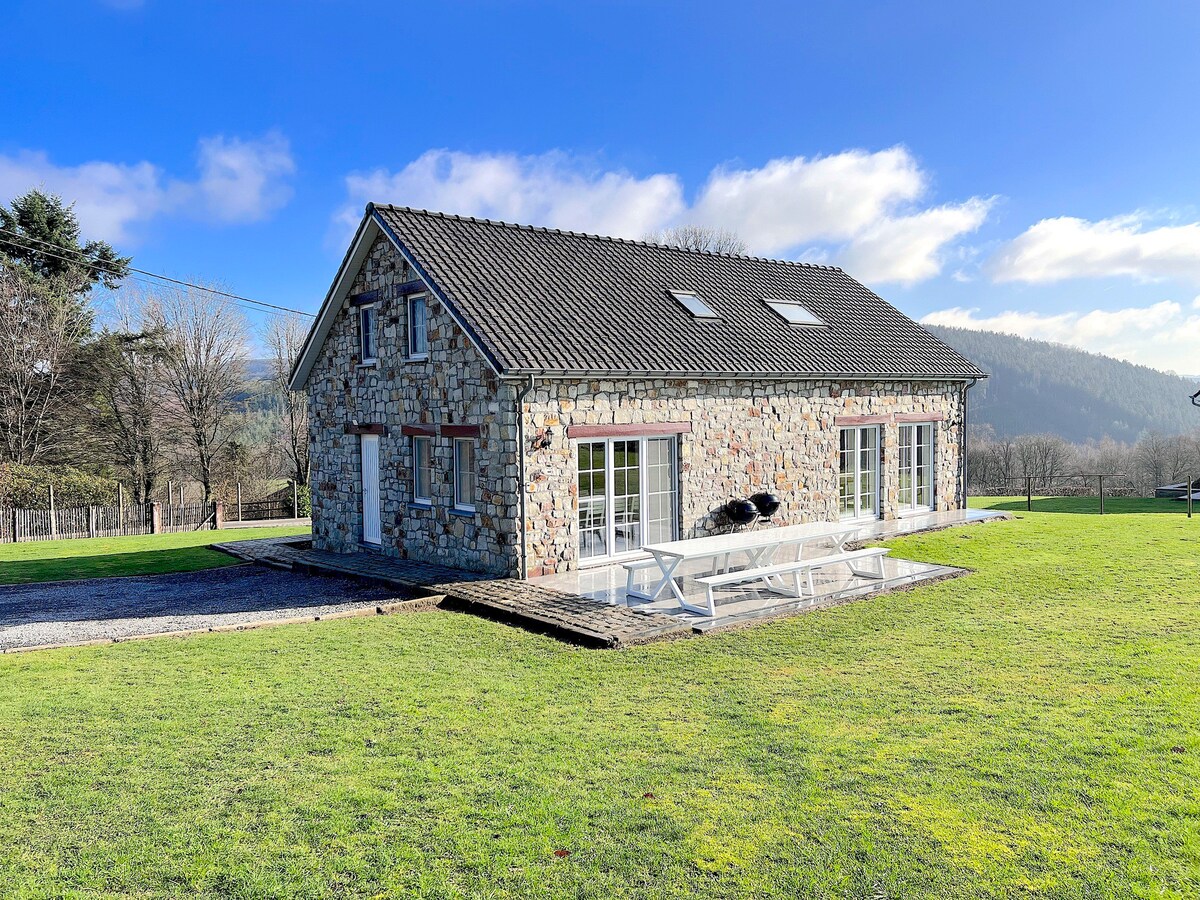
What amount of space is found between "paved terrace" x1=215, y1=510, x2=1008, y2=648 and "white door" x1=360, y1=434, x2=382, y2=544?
816 mm

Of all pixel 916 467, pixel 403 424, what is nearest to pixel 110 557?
pixel 403 424

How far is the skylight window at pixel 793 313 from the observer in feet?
58.3

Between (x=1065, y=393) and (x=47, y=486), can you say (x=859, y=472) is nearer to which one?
(x=47, y=486)

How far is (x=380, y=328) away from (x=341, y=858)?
11.9m

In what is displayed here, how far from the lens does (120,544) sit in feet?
68.9

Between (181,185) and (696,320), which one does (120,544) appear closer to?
(696,320)

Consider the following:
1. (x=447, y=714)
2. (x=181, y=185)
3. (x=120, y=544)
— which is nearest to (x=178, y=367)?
(x=181, y=185)

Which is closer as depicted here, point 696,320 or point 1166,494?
point 696,320

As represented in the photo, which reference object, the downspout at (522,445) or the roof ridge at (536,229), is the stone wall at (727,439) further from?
the roof ridge at (536,229)

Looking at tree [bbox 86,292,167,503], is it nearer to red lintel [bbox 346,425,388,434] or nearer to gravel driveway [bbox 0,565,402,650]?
gravel driveway [bbox 0,565,402,650]

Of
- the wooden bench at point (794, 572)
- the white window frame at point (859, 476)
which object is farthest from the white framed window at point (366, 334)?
the white window frame at point (859, 476)

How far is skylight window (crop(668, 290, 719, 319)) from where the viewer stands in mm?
16047

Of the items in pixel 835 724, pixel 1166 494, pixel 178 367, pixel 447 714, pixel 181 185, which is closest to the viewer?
pixel 835 724

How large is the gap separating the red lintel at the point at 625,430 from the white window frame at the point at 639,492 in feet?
0.21
